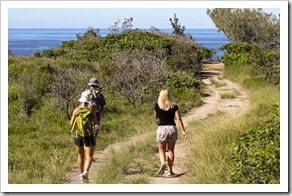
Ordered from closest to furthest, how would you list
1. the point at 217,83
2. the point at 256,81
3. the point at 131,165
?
the point at 131,165 < the point at 256,81 < the point at 217,83

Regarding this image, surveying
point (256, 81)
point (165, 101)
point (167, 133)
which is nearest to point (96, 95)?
point (165, 101)

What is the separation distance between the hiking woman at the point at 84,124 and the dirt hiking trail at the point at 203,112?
480 millimetres

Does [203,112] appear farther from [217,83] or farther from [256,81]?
[217,83]

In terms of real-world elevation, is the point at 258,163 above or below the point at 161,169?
above

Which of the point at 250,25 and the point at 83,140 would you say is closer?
the point at 83,140

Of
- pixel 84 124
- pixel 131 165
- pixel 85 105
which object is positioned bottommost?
pixel 131 165

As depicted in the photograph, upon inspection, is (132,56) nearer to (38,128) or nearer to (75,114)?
(38,128)

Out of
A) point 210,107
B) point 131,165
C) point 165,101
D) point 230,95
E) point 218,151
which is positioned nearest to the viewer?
point 165,101

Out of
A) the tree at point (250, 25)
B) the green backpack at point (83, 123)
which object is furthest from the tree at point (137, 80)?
the tree at point (250, 25)

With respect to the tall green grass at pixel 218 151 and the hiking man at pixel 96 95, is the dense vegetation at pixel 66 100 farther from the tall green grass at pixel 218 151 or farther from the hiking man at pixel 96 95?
the tall green grass at pixel 218 151

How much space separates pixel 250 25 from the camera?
46312mm

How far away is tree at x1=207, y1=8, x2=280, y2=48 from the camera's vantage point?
43.7 m

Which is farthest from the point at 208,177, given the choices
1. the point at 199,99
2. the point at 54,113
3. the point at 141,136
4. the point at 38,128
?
the point at 199,99

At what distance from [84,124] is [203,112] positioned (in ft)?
30.7
